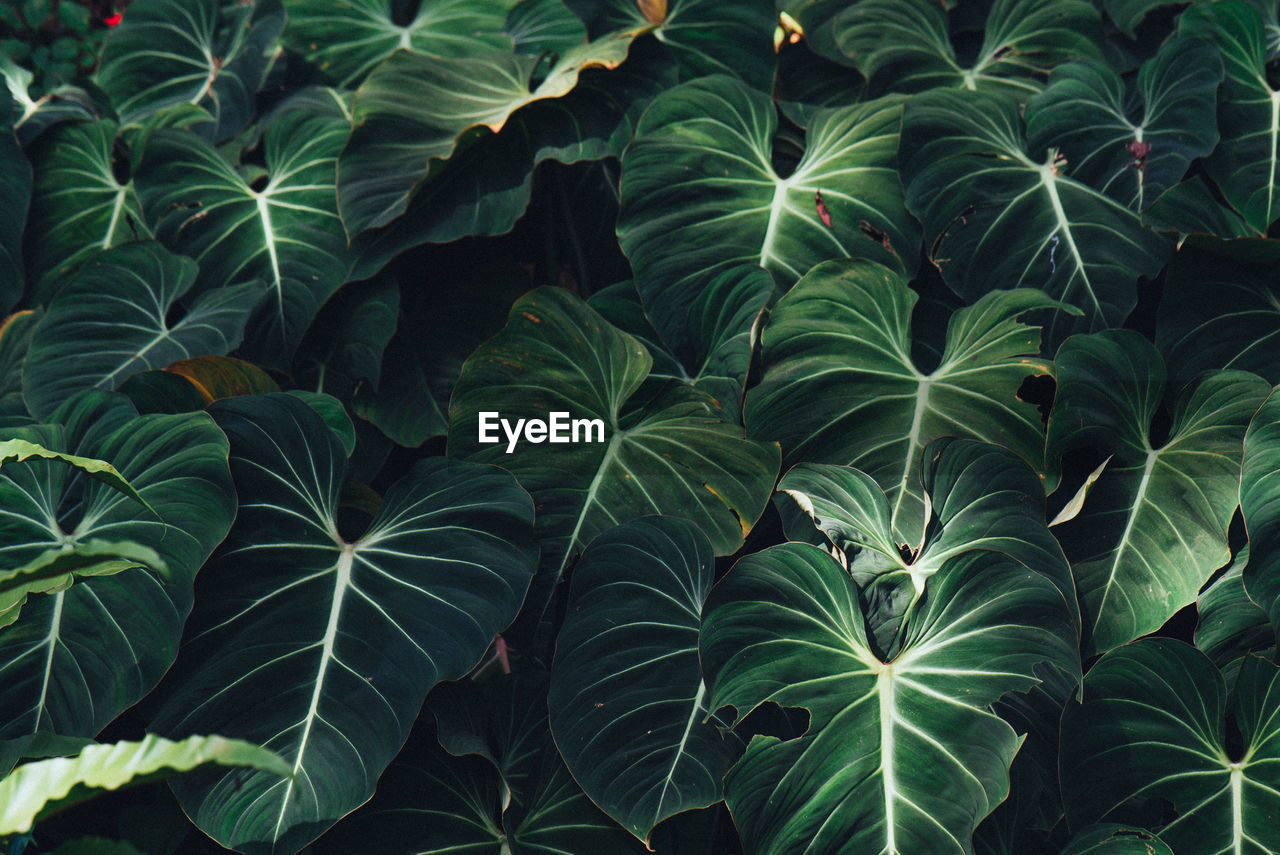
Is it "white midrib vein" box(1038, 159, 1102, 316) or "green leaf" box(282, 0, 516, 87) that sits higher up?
"green leaf" box(282, 0, 516, 87)

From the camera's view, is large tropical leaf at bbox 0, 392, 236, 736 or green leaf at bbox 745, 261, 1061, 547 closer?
large tropical leaf at bbox 0, 392, 236, 736

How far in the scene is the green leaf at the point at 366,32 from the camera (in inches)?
72.4

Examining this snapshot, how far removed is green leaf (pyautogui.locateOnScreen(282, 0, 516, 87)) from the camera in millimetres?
1839

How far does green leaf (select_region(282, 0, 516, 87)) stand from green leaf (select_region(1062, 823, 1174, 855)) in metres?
1.66

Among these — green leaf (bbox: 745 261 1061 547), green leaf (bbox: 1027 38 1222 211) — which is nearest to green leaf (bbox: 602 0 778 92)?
green leaf (bbox: 1027 38 1222 211)

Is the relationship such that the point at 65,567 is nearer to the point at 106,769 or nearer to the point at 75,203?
the point at 106,769

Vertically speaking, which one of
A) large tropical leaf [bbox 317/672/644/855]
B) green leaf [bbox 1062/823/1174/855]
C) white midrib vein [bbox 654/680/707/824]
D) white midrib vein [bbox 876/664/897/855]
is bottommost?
large tropical leaf [bbox 317/672/644/855]

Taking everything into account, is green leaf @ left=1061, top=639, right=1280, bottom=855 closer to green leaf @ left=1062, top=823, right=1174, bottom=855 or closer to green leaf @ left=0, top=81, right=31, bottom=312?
green leaf @ left=1062, top=823, right=1174, bottom=855

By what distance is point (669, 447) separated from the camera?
1.28m

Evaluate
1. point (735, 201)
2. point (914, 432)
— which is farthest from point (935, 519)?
point (735, 201)

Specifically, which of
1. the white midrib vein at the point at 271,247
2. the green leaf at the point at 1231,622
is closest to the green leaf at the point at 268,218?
the white midrib vein at the point at 271,247

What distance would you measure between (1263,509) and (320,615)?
1.12 metres

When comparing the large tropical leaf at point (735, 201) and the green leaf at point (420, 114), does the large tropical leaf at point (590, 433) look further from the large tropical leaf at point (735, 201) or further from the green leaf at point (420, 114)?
the green leaf at point (420, 114)

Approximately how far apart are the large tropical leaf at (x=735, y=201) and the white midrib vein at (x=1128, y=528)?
0.44m
